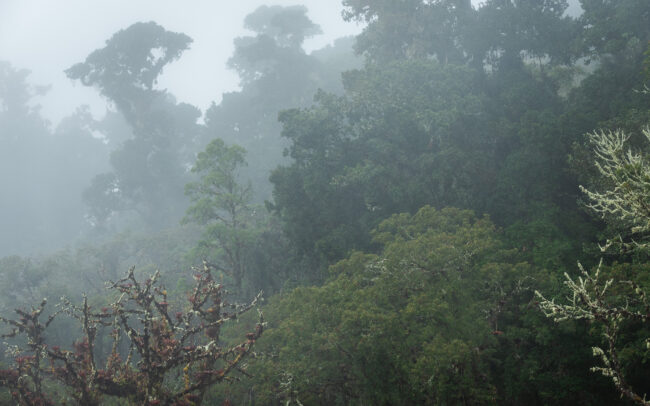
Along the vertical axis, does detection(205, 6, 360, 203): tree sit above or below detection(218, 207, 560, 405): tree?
above

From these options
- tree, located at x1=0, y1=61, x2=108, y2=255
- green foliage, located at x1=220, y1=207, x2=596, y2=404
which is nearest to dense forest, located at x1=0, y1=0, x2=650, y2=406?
green foliage, located at x1=220, y1=207, x2=596, y2=404

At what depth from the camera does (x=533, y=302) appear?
1220 centimetres

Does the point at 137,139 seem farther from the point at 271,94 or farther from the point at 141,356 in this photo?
the point at 141,356

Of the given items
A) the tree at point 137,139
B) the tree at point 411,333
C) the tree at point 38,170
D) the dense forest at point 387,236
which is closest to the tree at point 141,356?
the dense forest at point 387,236

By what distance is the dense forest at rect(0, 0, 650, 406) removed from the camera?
1081 centimetres

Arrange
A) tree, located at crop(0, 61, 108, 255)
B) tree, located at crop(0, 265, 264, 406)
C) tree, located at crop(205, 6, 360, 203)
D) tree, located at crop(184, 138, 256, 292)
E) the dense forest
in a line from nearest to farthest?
tree, located at crop(0, 265, 264, 406) < the dense forest < tree, located at crop(184, 138, 256, 292) < tree, located at crop(205, 6, 360, 203) < tree, located at crop(0, 61, 108, 255)

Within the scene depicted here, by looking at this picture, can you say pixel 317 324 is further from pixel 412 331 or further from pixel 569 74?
pixel 569 74

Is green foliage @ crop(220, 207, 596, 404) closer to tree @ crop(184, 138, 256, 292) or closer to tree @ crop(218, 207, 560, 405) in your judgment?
tree @ crop(218, 207, 560, 405)

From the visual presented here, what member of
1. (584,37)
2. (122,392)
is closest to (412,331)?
(122,392)

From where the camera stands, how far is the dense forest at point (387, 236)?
10812 mm

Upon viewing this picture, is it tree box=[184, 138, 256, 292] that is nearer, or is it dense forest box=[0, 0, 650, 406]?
dense forest box=[0, 0, 650, 406]

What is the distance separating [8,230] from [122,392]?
68.0 m

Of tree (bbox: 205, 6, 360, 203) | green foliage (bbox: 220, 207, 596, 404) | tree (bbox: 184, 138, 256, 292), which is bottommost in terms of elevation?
green foliage (bbox: 220, 207, 596, 404)

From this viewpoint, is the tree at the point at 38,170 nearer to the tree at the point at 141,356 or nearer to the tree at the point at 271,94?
the tree at the point at 271,94
